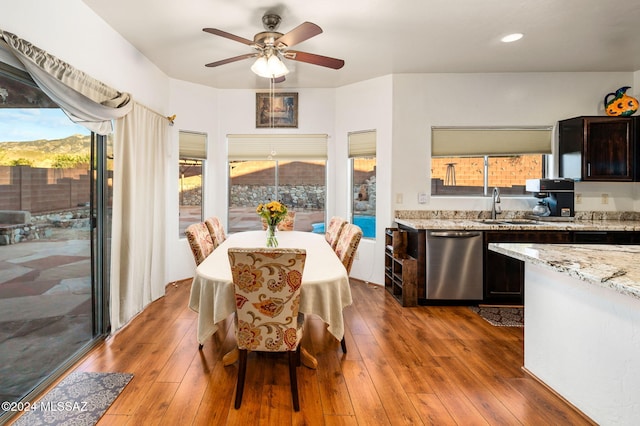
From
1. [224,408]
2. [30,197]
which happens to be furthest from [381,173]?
[30,197]

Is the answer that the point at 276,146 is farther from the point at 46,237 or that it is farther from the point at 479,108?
the point at 46,237

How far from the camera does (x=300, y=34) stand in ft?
7.61

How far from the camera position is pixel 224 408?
1.82 m

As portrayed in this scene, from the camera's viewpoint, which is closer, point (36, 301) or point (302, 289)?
point (302, 289)

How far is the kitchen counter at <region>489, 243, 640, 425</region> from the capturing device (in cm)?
144

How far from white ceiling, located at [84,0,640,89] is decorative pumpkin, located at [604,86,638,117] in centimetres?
34

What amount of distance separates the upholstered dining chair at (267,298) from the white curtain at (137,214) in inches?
64.1

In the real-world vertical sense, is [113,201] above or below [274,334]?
above

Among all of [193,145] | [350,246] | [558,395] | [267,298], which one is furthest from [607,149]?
[193,145]

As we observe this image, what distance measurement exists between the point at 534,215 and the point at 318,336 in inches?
119

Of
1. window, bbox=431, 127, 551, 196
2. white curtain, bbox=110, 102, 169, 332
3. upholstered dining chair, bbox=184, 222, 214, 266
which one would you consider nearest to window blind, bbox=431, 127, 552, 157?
window, bbox=431, 127, 551, 196

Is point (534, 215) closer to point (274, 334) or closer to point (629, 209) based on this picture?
point (629, 209)

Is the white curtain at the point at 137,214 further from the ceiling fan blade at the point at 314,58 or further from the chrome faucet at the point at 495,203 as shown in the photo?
the chrome faucet at the point at 495,203

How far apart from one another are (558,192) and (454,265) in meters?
1.59
